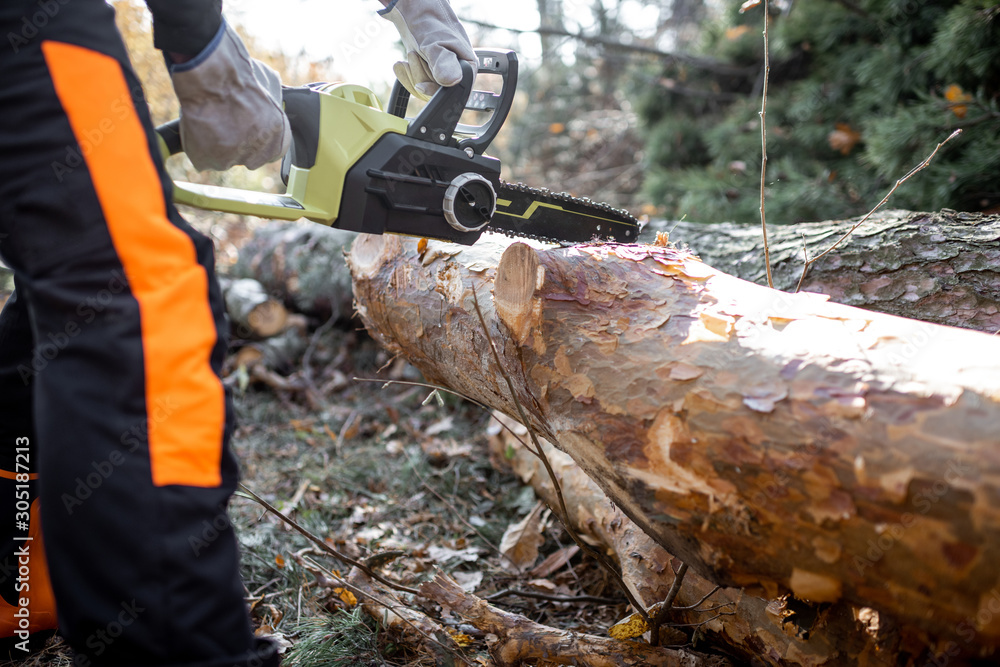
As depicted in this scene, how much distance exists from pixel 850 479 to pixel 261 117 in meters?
1.58

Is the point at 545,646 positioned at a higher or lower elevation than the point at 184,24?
lower

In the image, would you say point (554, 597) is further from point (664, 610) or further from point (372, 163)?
point (372, 163)

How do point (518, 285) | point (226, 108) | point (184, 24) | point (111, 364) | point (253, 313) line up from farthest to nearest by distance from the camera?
point (253, 313), point (518, 285), point (226, 108), point (184, 24), point (111, 364)

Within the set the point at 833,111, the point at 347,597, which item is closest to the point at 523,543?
the point at 347,597

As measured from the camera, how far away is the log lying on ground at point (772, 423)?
979 mm

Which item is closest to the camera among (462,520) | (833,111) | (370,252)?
(462,520)

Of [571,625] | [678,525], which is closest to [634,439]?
[678,525]

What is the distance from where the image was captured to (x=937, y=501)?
37.9 inches

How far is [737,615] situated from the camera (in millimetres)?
1556

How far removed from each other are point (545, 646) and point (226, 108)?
5.44 ft

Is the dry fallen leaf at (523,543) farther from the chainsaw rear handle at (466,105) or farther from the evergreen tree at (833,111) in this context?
the evergreen tree at (833,111)

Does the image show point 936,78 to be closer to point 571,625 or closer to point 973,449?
point 973,449

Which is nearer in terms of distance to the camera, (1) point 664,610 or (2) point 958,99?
(1) point 664,610

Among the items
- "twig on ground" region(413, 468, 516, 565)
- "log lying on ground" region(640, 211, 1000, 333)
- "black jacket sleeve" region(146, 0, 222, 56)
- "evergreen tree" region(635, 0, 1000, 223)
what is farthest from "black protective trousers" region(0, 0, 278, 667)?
"evergreen tree" region(635, 0, 1000, 223)
